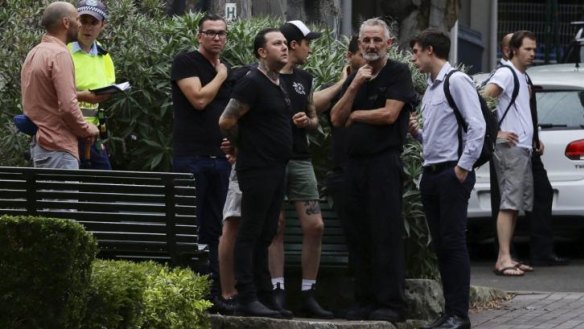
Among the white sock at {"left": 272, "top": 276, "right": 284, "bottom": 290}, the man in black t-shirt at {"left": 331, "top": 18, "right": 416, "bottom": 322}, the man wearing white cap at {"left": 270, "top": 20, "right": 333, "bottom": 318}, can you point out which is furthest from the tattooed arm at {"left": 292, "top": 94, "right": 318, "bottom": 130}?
the white sock at {"left": 272, "top": 276, "right": 284, "bottom": 290}

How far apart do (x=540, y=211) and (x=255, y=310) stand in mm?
5412

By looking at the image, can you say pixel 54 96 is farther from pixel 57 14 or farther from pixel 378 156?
pixel 378 156

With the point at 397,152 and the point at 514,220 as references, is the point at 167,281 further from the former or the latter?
the point at 514,220

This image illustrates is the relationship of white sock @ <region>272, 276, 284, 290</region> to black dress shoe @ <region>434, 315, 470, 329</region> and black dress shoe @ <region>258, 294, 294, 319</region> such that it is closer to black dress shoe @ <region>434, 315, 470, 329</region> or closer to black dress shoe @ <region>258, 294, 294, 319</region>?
black dress shoe @ <region>258, 294, 294, 319</region>

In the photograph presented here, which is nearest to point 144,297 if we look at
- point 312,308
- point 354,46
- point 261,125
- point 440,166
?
point 261,125

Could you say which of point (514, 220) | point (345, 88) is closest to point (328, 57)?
point (345, 88)

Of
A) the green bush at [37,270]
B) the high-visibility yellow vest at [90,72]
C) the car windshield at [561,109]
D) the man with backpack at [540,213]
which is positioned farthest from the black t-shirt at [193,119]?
the car windshield at [561,109]

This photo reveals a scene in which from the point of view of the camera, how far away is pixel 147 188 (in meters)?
9.07

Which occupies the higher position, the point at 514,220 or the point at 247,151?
the point at 247,151

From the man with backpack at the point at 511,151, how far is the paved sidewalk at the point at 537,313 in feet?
4.86

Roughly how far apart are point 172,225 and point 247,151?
3.51ft

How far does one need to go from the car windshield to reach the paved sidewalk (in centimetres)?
288

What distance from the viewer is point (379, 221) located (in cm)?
1036

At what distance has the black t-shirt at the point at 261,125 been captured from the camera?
32.7ft
